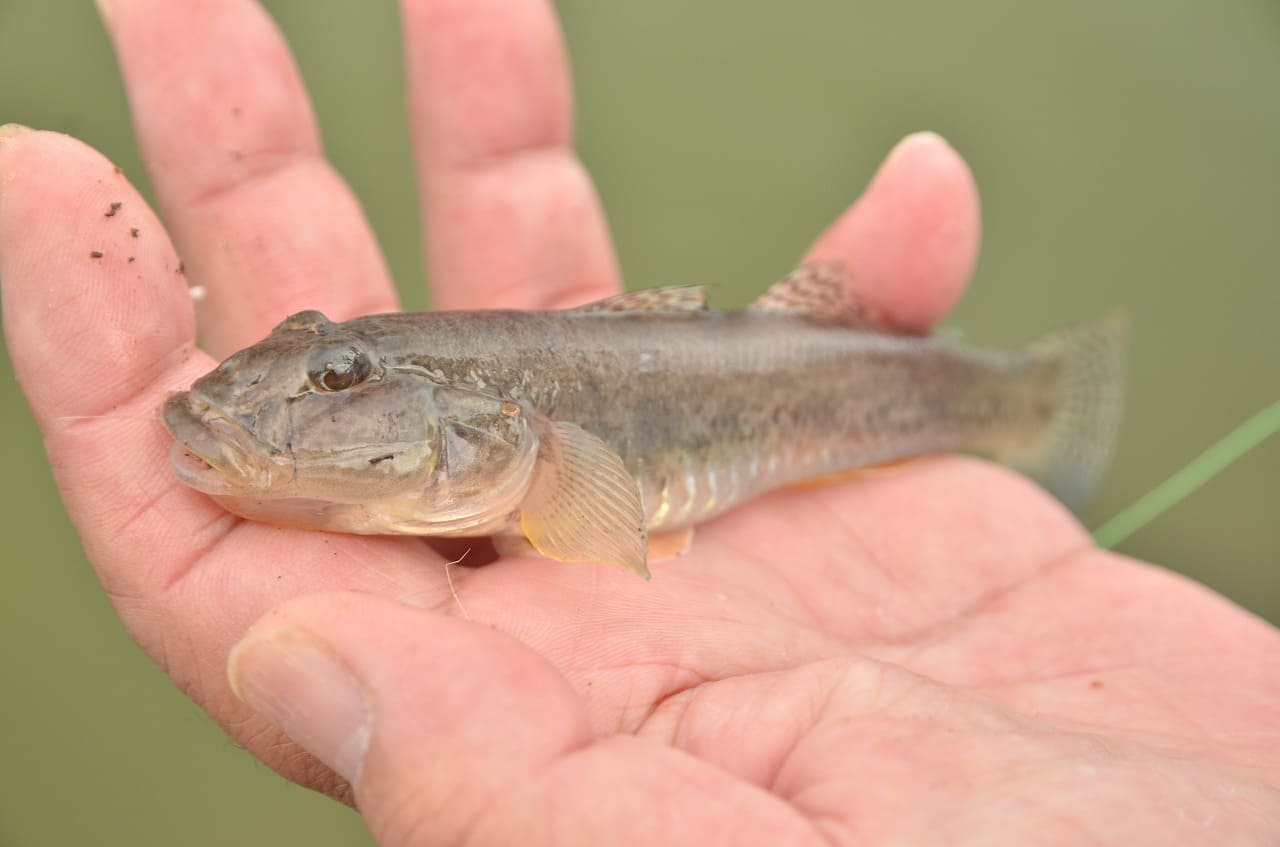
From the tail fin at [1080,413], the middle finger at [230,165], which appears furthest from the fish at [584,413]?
the middle finger at [230,165]

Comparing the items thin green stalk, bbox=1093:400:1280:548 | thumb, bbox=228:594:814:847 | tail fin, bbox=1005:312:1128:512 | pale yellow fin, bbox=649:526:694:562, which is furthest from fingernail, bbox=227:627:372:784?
thin green stalk, bbox=1093:400:1280:548

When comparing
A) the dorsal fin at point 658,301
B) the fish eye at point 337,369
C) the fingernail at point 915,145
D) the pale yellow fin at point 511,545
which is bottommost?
the pale yellow fin at point 511,545

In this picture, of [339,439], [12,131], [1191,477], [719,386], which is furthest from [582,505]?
[1191,477]

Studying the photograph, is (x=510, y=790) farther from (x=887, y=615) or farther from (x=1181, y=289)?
(x=1181, y=289)

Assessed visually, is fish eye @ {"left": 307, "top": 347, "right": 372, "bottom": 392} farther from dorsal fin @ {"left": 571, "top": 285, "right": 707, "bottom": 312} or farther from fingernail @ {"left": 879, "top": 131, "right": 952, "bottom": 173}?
fingernail @ {"left": 879, "top": 131, "right": 952, "bottom": 173}

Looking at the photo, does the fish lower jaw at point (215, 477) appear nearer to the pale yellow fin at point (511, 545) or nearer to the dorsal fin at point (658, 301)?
the pale yellow fin at point (511, 545)
